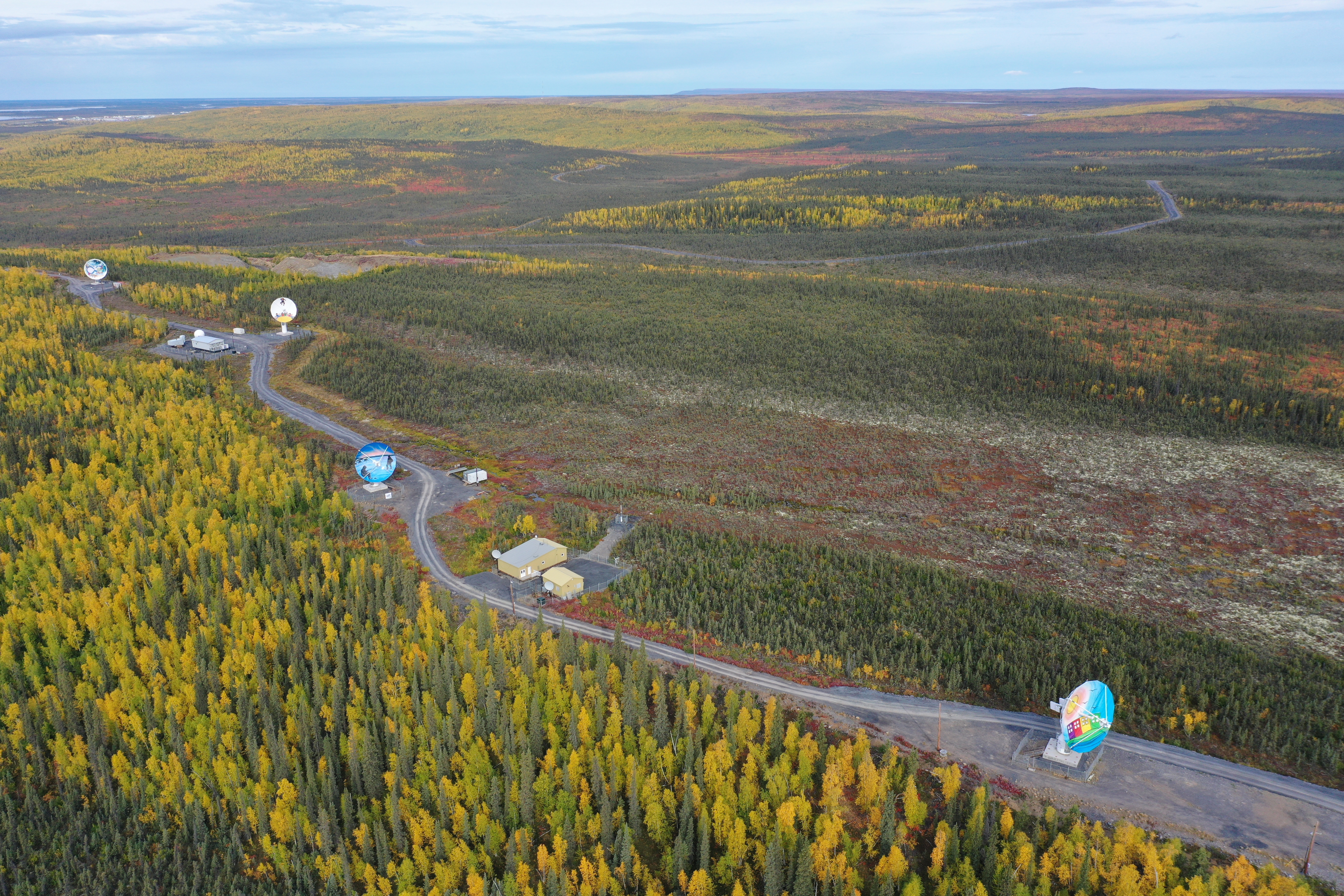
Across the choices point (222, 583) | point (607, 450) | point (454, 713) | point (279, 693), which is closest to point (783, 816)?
point (454, 713)

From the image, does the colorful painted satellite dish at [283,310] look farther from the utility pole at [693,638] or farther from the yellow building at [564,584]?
the utility pole at [693,638]

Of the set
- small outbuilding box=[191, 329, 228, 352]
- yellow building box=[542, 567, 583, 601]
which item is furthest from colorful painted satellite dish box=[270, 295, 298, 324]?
yellow building box=[542, 567, 583, 601]

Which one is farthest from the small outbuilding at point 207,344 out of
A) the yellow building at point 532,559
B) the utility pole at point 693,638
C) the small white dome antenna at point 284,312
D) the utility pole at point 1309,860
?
the utility pole at point 1309,860

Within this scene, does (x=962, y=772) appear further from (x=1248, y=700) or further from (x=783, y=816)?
(x=1248, y=700)

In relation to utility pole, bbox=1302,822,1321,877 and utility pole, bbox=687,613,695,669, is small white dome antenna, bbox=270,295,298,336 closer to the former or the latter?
utility pole, bbox=687,613,695,669

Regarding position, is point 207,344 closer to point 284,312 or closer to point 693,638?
point 284,312

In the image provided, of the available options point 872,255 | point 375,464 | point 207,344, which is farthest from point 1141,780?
point 872,255
